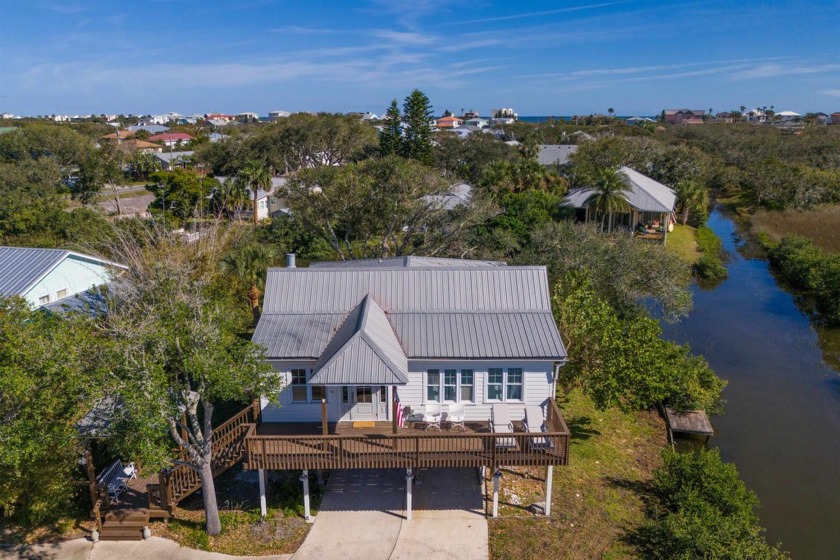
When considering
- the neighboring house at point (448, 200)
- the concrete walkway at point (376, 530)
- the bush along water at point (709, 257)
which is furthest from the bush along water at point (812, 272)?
the concrete walkway at point (376, 530)

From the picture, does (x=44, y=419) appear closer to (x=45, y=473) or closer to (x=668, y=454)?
(x=45, y=473)

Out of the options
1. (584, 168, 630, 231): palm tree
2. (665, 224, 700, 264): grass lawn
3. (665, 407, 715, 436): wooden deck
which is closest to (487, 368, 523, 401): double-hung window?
(665, 407, 715, 436): wooden deck

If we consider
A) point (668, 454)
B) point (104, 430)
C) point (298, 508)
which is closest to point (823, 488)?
point (668, 454)

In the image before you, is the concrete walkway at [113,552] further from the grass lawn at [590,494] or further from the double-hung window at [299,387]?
the grass lawn at [590,494]

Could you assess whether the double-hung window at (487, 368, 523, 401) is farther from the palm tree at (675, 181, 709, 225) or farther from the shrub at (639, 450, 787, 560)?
the palm tree at (675, 181, 709, 225)

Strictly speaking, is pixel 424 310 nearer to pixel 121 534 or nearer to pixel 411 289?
pixel 411 289
